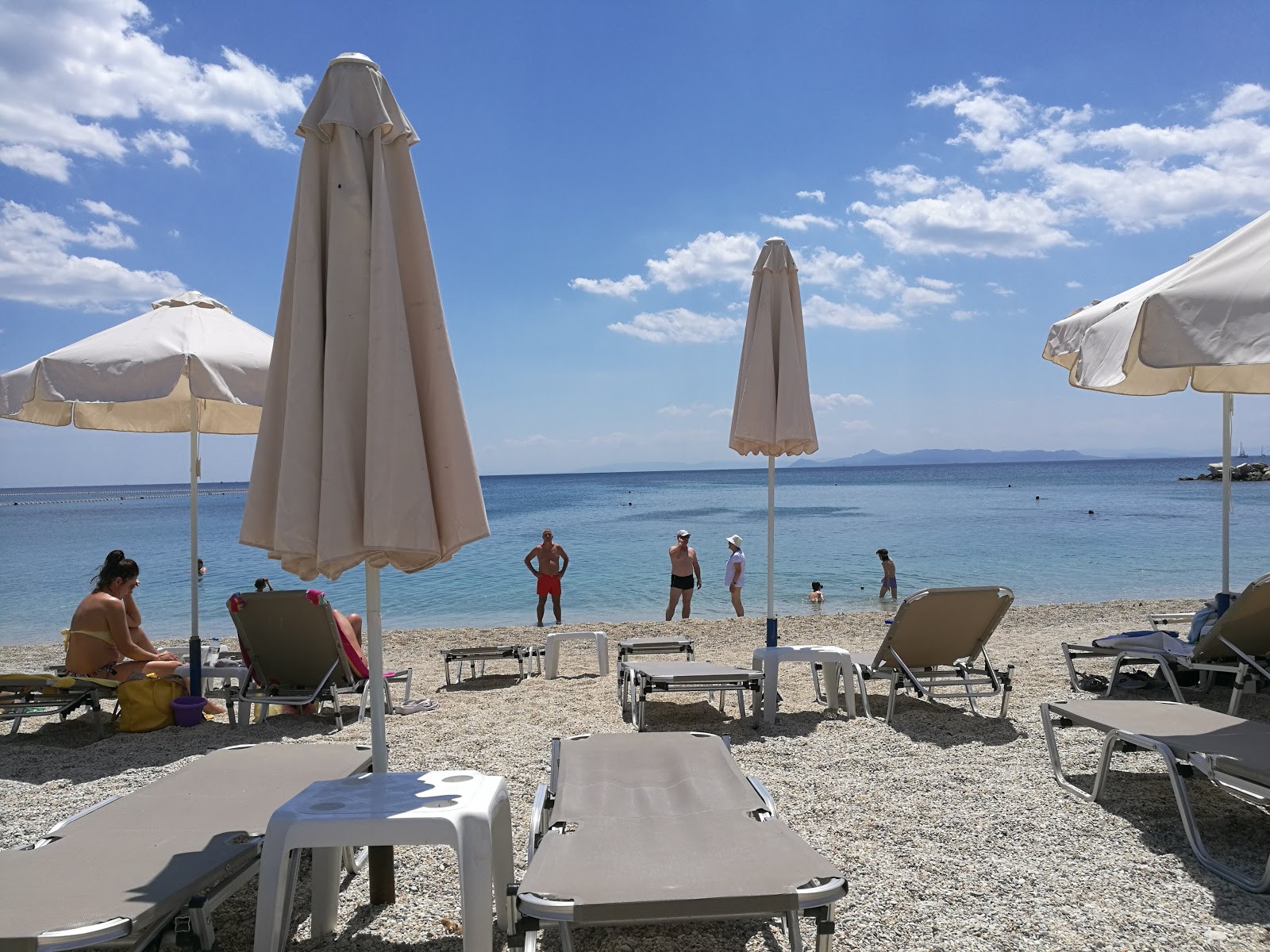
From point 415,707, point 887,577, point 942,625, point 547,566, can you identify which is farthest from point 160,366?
point 887,577

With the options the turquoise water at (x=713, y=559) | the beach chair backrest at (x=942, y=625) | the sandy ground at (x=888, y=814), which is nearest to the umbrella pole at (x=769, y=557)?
the sandy ground at (x=888, y=814)

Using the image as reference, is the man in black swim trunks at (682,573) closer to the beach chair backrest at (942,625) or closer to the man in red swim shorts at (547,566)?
the man in red swim shorts at (547,566)

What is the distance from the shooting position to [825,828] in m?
3.54

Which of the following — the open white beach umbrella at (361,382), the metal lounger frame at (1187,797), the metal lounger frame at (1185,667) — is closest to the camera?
the open white beach umbrella at (361,382)

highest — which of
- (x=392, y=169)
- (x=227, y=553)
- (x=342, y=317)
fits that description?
(x=392, y=169)

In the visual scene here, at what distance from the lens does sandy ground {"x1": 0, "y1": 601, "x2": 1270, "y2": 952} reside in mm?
2697

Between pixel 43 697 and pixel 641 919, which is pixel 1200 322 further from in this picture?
pixel 43 697

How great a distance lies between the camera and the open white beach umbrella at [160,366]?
489cm

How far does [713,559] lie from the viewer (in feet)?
81.6

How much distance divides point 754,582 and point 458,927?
1796cm

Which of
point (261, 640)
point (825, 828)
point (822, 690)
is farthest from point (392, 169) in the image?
point (822, 690)

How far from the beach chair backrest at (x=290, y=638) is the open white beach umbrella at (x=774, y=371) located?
304 centimetres

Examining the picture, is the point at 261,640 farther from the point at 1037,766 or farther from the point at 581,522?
the point at 581,522

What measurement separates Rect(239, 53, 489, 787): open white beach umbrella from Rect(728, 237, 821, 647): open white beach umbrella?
369 cm
